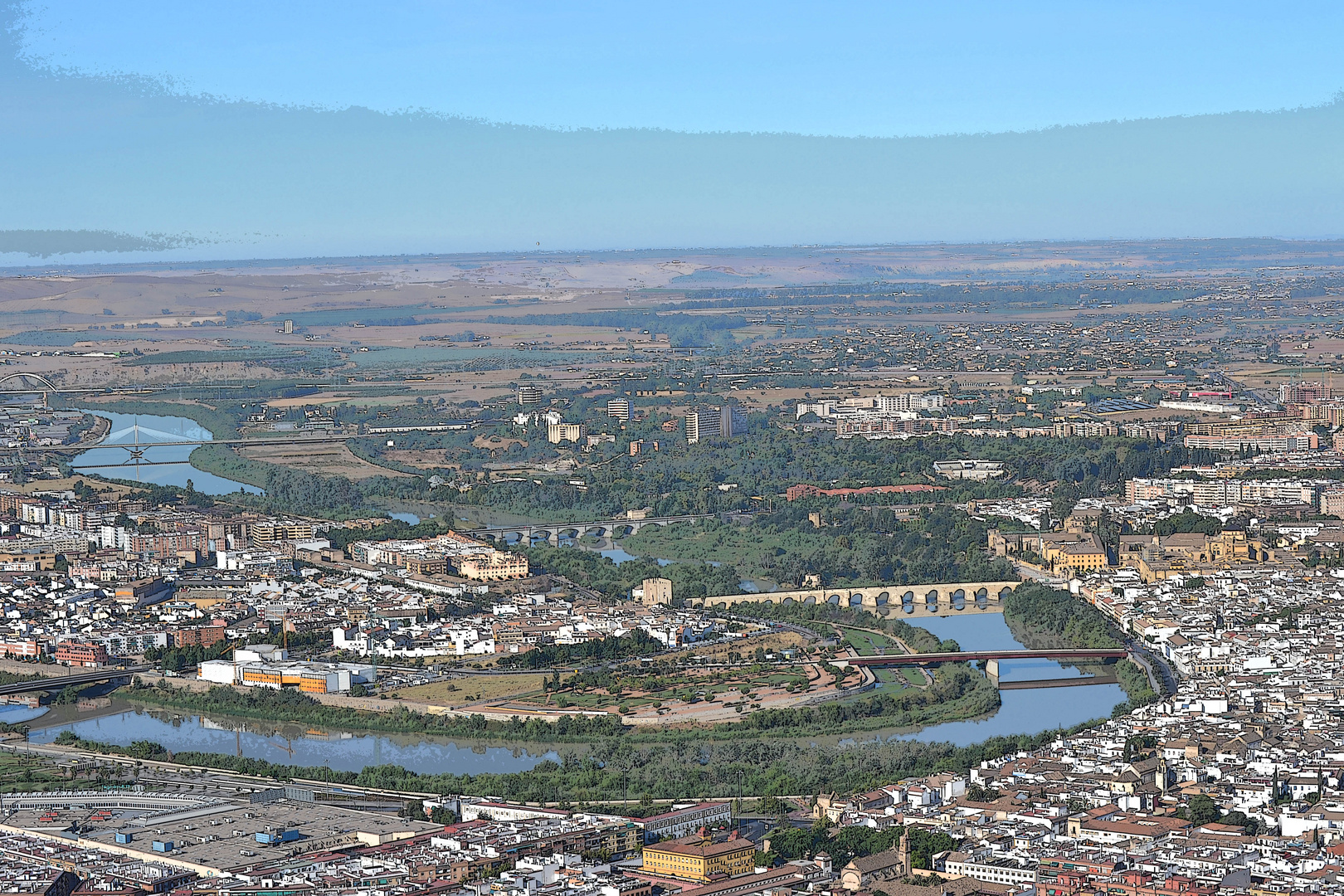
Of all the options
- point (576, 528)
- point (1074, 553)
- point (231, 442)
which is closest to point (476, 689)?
point (1074, 553)

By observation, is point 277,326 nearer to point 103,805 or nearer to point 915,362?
point 915,362

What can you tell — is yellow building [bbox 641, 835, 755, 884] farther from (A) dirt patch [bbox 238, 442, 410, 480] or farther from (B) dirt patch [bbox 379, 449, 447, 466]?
(B) dirt patch [bbox 379, 449, 447, 466]

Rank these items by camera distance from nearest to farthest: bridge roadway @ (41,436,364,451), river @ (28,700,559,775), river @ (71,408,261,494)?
river @ (28,700,559,775) → river @ (71,408,261,494) → bridge roadway @ (41,436,364,451)

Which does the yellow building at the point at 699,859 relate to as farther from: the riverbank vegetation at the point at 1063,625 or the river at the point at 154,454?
the river at the point at 154,454

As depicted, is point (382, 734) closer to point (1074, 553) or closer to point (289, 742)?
point (289, 742)

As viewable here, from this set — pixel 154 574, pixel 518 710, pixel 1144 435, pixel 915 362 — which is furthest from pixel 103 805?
pixel 915 362

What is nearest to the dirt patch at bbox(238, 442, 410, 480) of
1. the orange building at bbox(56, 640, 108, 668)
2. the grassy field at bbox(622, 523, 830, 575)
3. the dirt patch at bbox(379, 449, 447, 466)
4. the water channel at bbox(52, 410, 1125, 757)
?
the dirt patch at bbox(379, 449, 447, 466)
